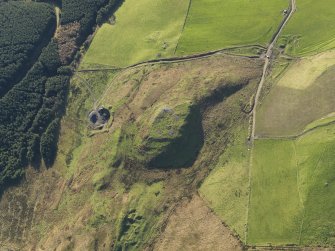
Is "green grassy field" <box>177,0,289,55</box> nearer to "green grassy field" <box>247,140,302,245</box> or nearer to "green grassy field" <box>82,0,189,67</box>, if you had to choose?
"green grassy field" <box>82,0,189,67</box>

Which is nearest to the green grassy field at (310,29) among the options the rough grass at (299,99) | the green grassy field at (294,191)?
the rough grass at (299,99)

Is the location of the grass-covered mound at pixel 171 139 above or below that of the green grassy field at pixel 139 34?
below

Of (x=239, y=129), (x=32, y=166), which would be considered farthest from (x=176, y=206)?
(x=32, y=166)

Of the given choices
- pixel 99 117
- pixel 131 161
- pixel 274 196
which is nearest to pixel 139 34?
pixel 99 117

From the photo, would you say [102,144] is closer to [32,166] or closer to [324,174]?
[32,166]

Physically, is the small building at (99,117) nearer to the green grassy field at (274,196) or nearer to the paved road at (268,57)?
the paved road at (268,57)

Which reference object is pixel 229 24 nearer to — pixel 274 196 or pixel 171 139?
pixel 171 139
